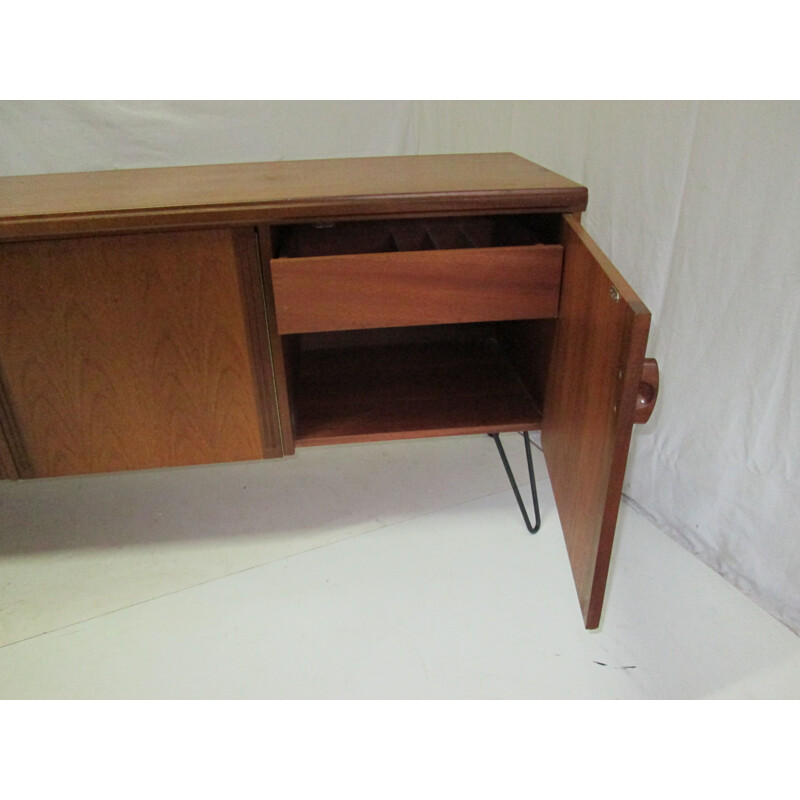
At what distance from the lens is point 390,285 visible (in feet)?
2.65

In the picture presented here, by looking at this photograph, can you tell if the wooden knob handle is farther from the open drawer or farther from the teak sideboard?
the open drawer

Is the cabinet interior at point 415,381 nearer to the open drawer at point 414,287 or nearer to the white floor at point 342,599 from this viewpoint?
the open drawer at point 414,287

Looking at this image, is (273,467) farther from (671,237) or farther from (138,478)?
(671,237)

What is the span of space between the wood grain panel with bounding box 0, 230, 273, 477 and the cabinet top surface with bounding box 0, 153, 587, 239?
0.09 ft

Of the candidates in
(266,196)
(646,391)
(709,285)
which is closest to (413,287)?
(266,196)

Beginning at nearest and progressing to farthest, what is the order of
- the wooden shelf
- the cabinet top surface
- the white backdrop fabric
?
the cabinet top surface
the white backdrop fabric
the wooden shelf

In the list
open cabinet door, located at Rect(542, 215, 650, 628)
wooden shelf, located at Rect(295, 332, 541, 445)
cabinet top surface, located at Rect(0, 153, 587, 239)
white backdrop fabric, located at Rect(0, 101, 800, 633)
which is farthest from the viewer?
wooden shelf, located at Rect(295, 332, 541, 445)

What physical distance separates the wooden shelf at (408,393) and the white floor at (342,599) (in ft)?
0.71

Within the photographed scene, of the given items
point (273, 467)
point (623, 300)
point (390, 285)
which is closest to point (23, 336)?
point (390, 285)

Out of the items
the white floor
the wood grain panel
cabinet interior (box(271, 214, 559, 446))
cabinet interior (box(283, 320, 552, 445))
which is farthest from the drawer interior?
the white floor

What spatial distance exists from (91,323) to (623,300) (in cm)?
62

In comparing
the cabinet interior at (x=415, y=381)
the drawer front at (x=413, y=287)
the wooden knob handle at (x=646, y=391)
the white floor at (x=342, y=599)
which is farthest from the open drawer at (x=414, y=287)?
the white floor at (x=342, y=599)

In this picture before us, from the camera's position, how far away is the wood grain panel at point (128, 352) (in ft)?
2.49

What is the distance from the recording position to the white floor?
806mm
